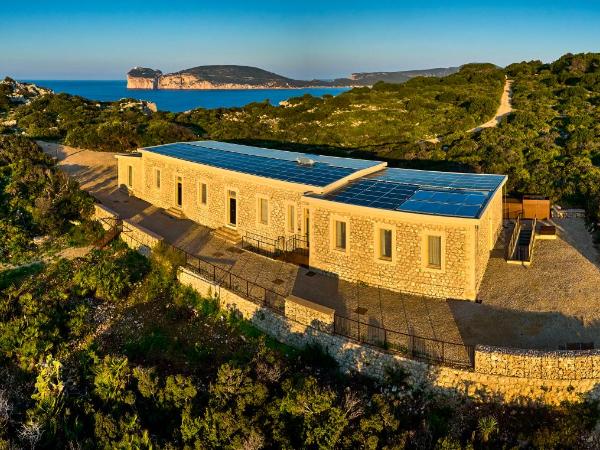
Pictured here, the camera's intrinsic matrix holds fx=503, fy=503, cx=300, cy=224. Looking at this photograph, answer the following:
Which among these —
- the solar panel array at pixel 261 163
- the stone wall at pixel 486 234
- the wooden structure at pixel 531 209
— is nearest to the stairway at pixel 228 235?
the solar panel array at pixel 261 163

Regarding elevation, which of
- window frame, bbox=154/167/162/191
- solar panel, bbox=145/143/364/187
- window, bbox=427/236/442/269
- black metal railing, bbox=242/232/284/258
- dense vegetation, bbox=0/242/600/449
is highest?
solar panel, bbox=145/143/364/187

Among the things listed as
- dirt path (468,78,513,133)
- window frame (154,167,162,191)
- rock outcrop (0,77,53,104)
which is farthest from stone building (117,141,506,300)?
rock outcrop (0,77,53,104)

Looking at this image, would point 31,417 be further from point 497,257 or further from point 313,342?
point 497,257

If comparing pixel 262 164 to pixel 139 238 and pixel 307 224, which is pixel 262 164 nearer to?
pixel 307 224

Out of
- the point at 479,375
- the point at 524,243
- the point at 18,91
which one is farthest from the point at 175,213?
the point at 18,91

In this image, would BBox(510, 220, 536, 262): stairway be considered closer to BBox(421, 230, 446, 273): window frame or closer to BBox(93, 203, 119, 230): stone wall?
BBox(421, 230, 446, 273): window frame

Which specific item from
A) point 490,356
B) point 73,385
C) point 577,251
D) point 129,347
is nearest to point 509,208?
point 577,251

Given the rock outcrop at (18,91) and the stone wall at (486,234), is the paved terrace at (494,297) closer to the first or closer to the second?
the stone wall at (486,234)
